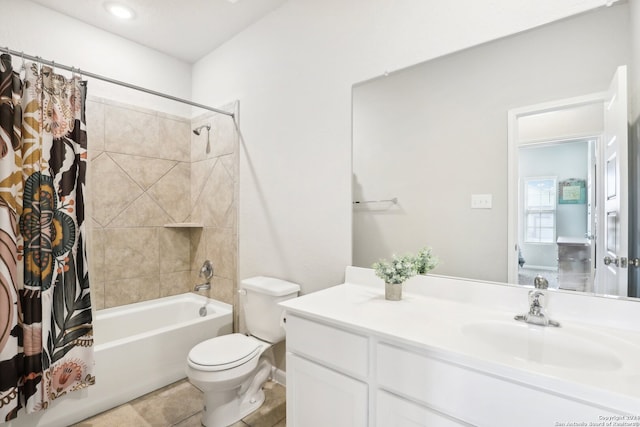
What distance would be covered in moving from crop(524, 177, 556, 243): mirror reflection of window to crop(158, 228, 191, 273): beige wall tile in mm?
2730

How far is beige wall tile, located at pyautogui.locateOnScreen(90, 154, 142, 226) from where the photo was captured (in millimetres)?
2422

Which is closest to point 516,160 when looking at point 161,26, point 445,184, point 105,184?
point 445,184

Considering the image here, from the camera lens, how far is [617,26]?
109 cm

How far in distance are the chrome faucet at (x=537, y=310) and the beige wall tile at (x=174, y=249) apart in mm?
2701

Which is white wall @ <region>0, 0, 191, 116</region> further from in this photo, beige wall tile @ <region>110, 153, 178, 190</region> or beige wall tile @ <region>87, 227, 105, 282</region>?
beige wall tile @ <region>87, 227, 105, 282</region>

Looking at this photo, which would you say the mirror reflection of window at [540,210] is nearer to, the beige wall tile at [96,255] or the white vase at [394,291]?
the white vase at [394,291]

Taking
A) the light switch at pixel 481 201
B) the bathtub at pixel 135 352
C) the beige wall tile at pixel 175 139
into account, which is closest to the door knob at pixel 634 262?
the light switch at pixel 481 201

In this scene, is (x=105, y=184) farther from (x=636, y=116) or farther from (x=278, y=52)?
(x=636, y=116)

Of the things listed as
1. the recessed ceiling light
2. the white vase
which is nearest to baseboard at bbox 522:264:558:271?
the white vase

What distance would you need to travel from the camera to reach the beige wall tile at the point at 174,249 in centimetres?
280

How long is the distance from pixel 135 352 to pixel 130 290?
2.41ft

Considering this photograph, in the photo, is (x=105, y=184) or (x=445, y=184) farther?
(x=105, y=184)

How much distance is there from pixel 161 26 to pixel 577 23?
2637 mm

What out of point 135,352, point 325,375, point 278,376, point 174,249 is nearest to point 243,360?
point 278,376
